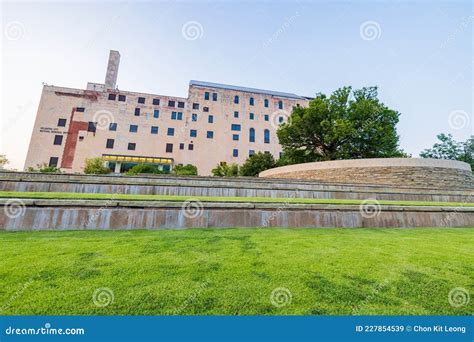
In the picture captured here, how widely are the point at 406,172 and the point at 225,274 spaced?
17.9 metres

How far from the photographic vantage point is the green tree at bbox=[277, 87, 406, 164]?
70.0 feet

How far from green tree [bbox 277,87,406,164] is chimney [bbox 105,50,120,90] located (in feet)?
89.7

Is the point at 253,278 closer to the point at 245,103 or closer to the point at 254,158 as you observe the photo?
the point at 254,158

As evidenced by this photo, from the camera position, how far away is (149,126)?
106ft

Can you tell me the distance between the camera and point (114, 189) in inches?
298

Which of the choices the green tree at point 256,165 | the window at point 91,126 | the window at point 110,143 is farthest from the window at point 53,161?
the green tree at point 256,165

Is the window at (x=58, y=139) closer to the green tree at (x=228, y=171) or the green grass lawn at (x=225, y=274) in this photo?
the green tree at (x=228, y=171)

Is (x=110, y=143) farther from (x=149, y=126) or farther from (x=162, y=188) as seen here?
(x=162, y=188)

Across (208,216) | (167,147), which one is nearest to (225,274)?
(208,216)

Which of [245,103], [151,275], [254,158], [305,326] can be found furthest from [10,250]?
[245,103]

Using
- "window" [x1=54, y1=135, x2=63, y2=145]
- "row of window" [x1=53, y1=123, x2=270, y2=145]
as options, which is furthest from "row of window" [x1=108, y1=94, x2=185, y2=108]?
"window" [x1=54, y1=135, x2=63, y2=145]

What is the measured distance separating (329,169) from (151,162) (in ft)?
78.3

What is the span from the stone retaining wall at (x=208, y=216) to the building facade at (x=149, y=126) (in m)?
27.6

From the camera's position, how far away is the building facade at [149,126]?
1159 inches
